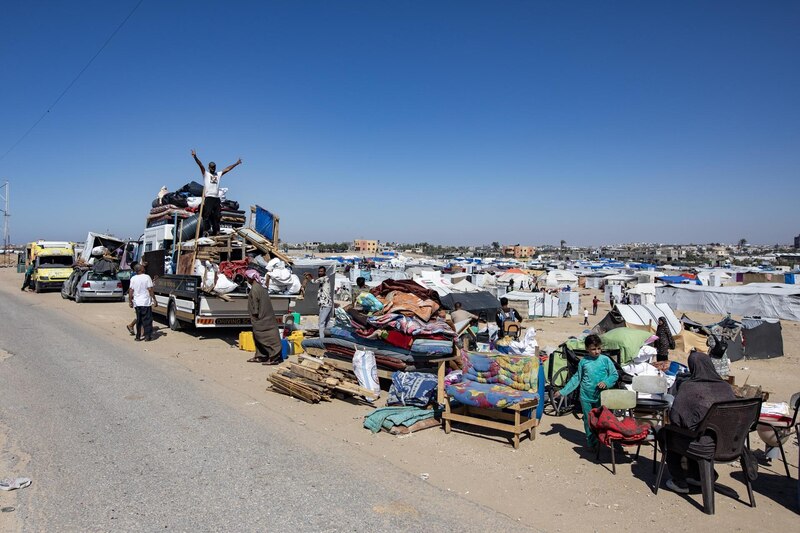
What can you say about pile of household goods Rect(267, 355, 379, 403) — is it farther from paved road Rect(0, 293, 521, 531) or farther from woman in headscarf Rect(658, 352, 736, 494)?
woman in headscarf Rect(658, 352, 736, 494)

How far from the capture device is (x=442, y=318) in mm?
9227

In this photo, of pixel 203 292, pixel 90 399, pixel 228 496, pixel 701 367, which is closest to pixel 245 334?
pixel 203 292

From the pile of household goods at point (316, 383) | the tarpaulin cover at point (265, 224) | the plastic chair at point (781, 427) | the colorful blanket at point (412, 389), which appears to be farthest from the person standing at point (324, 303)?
the plastic chair at point (781, 427)

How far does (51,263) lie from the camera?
29031 mm

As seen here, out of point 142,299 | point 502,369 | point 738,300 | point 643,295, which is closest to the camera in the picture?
point 502,369

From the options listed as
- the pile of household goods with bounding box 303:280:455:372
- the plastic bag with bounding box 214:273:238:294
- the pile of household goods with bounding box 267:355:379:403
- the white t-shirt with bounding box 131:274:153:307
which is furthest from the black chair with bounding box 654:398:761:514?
the white t-shirt with bounding box 131:274:153:307

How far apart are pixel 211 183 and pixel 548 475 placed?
11467 millimetres

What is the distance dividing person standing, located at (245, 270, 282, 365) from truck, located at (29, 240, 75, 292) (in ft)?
68.4

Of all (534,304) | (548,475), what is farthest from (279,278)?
(534,304)

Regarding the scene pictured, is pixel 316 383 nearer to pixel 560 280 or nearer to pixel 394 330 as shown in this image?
pixel 394 330

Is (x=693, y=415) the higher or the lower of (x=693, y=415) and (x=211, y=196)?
the lower

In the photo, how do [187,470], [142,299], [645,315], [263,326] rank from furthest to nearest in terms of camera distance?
[645,315] < [142,299] < [263,326] < [187,470]

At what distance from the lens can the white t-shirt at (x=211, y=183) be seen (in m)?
14.1

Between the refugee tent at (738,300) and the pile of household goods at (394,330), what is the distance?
107 ft
